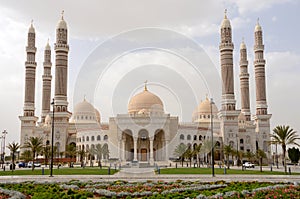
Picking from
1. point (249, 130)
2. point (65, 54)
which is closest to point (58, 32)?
point (65, 54)

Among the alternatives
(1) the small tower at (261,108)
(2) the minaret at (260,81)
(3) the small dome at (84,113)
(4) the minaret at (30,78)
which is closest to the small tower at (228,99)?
(1) the small tower at (261,108)

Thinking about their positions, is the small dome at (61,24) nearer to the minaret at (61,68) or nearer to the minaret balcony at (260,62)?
the minaret at (61,68)

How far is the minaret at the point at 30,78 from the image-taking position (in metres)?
71.1

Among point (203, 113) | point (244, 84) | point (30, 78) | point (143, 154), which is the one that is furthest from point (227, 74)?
point (30, 78)

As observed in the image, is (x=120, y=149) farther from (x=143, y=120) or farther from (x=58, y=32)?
(x=58, y=32)

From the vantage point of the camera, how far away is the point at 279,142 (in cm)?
3347

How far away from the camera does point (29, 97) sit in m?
71.8

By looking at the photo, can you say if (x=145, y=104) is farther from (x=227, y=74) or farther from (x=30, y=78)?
(x=30, y=78)

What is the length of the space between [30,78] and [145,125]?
26736 mm

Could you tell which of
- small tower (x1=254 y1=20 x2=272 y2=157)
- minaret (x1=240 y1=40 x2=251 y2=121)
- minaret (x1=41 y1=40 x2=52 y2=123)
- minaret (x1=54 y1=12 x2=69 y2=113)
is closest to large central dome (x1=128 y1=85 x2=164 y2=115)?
minaret (x1=54 y1=12 x2=69 y2=113)

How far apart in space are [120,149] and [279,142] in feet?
122

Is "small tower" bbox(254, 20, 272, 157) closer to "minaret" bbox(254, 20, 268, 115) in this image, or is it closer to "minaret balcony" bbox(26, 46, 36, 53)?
"minaret" bbox(254, 20, 268, 115)

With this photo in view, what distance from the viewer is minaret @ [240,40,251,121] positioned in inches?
3236

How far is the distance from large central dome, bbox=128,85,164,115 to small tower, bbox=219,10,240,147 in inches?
491
